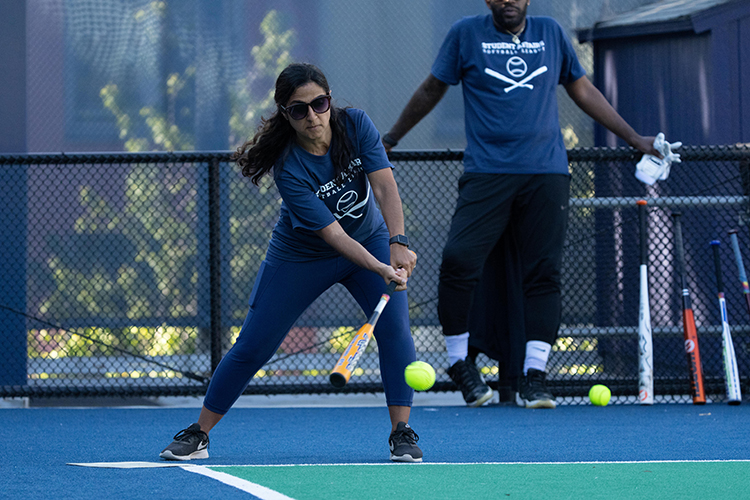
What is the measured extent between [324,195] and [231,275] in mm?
3779

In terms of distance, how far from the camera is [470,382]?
5.97 metres

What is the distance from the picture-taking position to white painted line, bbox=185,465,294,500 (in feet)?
10.1

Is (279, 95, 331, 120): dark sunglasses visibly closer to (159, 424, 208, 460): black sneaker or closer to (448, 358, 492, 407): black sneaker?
(159, 424, 208, 460): black sneaker

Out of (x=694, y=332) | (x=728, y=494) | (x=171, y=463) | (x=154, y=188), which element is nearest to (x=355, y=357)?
(x=171, y=463)

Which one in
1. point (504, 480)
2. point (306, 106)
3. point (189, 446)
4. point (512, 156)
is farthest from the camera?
point (512, 156)

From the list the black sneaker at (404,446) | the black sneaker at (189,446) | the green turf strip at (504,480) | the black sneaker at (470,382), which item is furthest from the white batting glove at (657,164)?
the black sneaker at (189,446)

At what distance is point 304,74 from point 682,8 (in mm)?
5037

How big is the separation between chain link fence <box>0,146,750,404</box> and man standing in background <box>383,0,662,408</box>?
19.1 inches

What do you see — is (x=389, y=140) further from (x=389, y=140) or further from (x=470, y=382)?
(x=470, y=382)

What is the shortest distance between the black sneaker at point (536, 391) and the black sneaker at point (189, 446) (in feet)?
7.91

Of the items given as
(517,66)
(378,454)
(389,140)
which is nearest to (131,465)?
(378,454)

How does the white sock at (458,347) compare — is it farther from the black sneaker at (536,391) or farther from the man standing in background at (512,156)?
the black sneaker at (536,391)

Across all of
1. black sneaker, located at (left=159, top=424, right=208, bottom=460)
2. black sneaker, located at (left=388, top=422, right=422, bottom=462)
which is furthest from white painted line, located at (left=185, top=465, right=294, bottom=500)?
black sneaker, located at (left=388, top=422, right=422, bottom=462)

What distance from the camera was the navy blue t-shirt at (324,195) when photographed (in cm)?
392
